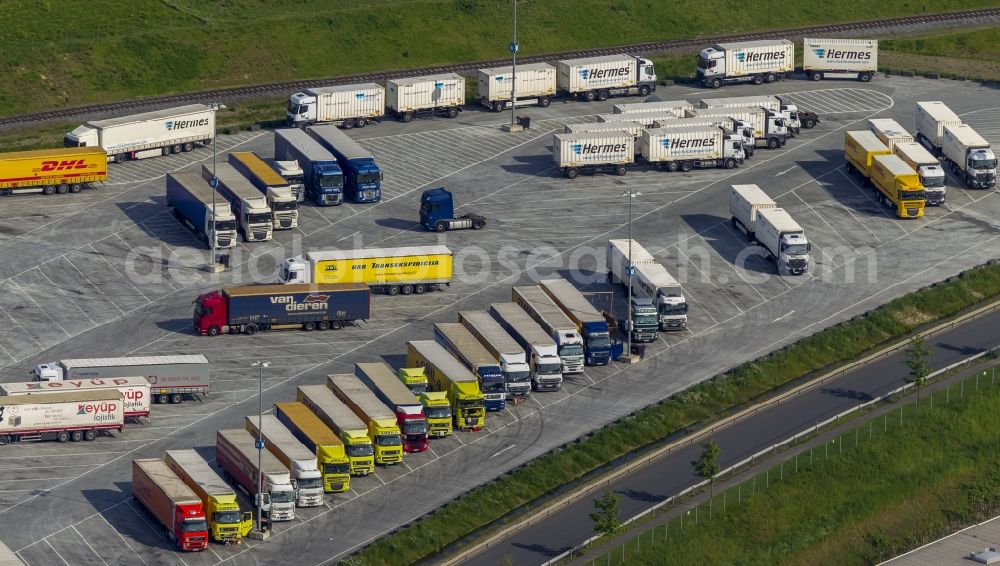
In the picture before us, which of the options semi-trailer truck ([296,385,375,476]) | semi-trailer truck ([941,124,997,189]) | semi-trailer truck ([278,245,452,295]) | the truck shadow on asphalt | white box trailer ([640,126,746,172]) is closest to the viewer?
semi-trailer truck ([296,385,375,476])

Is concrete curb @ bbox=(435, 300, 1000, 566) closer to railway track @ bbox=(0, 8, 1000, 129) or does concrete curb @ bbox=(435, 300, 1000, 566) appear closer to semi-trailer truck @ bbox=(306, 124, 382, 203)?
semi-trailer truck @ bbox=(306, 124, 382, 203)

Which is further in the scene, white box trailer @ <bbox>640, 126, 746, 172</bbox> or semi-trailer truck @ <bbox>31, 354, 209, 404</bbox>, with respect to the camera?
white box trailer @ <bbox>640, 126, 746, 172</bbox>

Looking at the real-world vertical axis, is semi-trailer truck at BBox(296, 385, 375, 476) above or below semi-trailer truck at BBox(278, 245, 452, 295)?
below

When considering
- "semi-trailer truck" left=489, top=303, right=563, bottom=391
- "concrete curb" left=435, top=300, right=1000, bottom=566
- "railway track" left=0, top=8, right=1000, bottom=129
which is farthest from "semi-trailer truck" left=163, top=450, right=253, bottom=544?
"railway track" left=0, top=8, right=1000, bottom=129

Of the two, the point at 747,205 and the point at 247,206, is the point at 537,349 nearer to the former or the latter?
the point at 747,205

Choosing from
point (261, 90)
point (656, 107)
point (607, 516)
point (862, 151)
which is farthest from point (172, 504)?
point (261, 90)

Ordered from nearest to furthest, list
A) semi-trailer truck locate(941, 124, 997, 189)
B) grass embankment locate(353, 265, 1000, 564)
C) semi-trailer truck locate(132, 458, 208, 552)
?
semi-trailer truck locate(132, 458, 208, 552), grass embankment locate(353, 265, 1000, 564), semi-trailer truck locate(941, 124, 997, 189)
